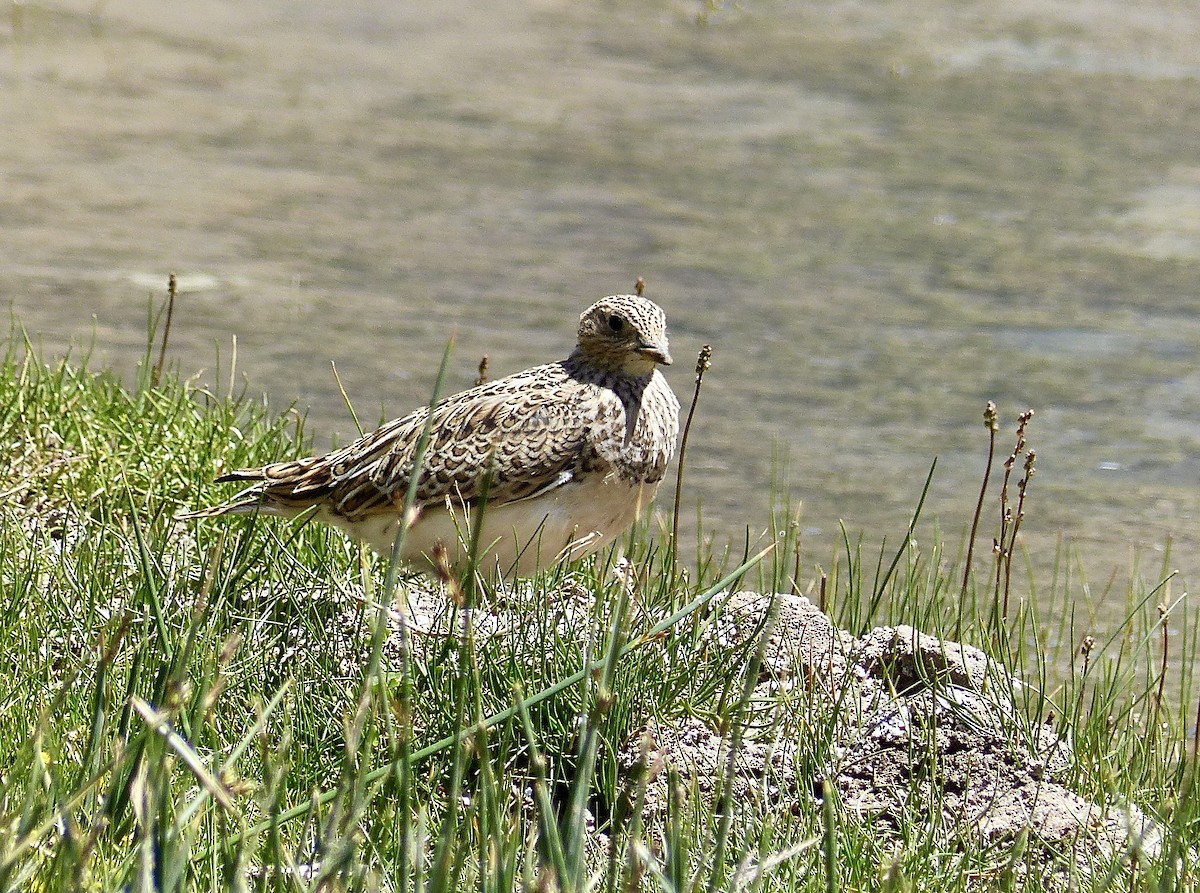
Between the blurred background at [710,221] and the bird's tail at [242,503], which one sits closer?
the bird's tail at [242,503]

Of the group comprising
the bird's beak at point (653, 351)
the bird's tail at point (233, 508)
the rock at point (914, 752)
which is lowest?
the rock at point (914, 752)

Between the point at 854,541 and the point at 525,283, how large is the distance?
10.2 ft

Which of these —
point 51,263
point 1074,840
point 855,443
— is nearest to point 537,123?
point 51,263

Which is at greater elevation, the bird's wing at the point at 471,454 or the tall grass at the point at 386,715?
the bird's wing at the point at 471,454

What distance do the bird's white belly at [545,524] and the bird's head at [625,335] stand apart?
38 centimetres

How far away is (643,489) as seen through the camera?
513 cm

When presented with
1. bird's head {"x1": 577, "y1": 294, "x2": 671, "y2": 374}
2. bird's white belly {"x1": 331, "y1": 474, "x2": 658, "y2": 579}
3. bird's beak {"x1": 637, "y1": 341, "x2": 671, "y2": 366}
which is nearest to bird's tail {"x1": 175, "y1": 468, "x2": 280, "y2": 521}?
bird's white belly {"x1": 331, "y1": 474, "x2": 658, "y2": 579}

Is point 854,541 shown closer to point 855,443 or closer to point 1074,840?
point 855,443

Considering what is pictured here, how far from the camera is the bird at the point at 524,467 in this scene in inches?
197

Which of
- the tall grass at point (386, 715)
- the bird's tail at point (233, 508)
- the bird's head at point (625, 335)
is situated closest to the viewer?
the tall grass at point (386, 715)

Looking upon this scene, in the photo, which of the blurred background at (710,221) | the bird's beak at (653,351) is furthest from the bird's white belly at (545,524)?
the blurred background at (710,221)

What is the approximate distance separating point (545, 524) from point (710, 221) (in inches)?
232

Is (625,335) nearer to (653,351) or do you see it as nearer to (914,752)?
(653,351)

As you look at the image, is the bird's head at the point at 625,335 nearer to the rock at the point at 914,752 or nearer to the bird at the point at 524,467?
the bird at the point at 524,467
